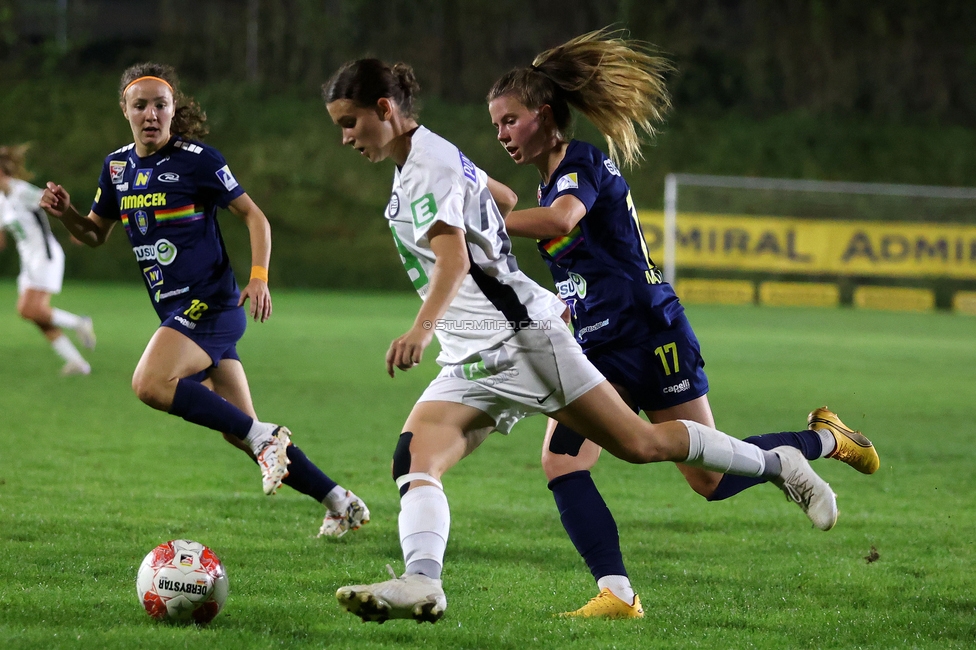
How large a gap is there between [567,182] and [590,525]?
45.2 inches

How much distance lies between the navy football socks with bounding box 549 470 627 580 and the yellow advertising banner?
66.7 ft

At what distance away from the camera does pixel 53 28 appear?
31562mm

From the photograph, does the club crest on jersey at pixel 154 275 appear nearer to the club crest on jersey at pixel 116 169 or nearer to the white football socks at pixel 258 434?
the club crest on jersey at pixel 116 169

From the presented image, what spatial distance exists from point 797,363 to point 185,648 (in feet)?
36.4

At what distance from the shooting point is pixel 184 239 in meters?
5.12

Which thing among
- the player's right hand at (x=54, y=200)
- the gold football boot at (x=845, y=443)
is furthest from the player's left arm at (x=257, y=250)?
the gold football boot at (x=845, y=443)

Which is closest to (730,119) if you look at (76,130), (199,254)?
(76,130)

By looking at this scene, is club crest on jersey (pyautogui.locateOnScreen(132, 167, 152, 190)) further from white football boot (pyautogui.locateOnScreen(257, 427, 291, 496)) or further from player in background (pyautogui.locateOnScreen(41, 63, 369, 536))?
white football boot (pyautogui.locateOnScreen(257, 427, 291, 496))

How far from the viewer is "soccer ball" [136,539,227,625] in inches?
141

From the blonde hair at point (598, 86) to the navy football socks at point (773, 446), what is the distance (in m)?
1.13

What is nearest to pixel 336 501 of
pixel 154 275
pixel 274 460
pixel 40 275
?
pixel 274 460

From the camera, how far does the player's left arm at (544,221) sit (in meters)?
3.71

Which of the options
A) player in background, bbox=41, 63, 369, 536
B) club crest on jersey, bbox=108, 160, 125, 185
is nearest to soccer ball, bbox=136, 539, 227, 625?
player in background, bbox=41, 63, 369, 536

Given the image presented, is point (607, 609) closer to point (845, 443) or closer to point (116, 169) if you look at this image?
point (845, 443)
